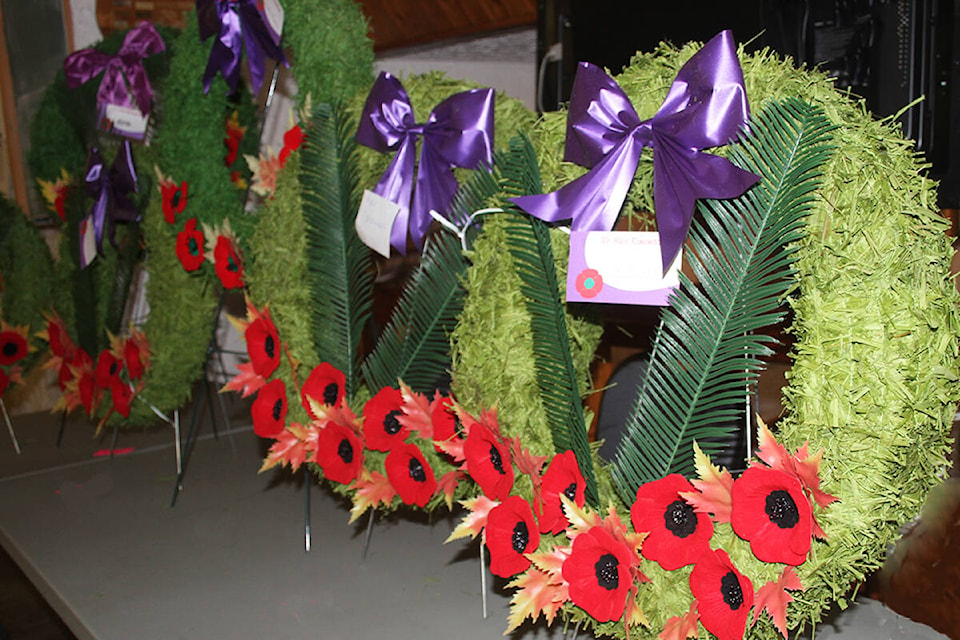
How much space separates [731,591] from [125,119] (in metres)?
1.80

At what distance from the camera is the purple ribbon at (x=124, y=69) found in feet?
6.61

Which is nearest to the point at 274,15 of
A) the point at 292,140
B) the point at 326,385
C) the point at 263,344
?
the point at 292,140

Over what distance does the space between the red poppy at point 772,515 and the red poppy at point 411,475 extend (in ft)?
1.83

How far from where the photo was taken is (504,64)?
4098mm

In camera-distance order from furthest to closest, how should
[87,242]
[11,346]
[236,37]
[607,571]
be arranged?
[11,346], [87,242], [236,37], [607,571]

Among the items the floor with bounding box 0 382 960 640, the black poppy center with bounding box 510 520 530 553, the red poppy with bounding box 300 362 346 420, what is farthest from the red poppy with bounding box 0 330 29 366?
the black poppy center with bounding box 510 520 530 553

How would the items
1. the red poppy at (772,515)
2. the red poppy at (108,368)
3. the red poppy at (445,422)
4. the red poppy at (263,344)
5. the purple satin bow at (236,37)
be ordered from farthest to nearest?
1. the red poppy at (108,368)
2. the purple satin bow at (236,37)
3. the red poppy at (263,344)
4. the red poppy at (445,422)
5. the red poppy at (772,515)

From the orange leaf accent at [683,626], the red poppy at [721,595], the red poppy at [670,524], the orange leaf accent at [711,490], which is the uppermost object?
the orange leaf accent at [711,490]

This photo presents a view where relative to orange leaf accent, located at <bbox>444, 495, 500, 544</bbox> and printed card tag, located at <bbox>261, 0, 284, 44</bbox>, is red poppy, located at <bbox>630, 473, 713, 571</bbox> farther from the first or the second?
printed card tag, located at <bbox>261, 0, 284, 44</bbox>

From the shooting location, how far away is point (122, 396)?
1.96 m

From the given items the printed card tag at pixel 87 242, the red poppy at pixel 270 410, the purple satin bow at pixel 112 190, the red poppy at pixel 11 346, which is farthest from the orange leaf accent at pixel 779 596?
the red poppy at pixel 11 346

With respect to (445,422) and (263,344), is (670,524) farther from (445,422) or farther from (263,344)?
(263,344)

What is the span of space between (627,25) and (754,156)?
1.10 metres

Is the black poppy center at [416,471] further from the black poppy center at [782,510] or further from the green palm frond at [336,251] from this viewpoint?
the black poppy center at [782,510]
